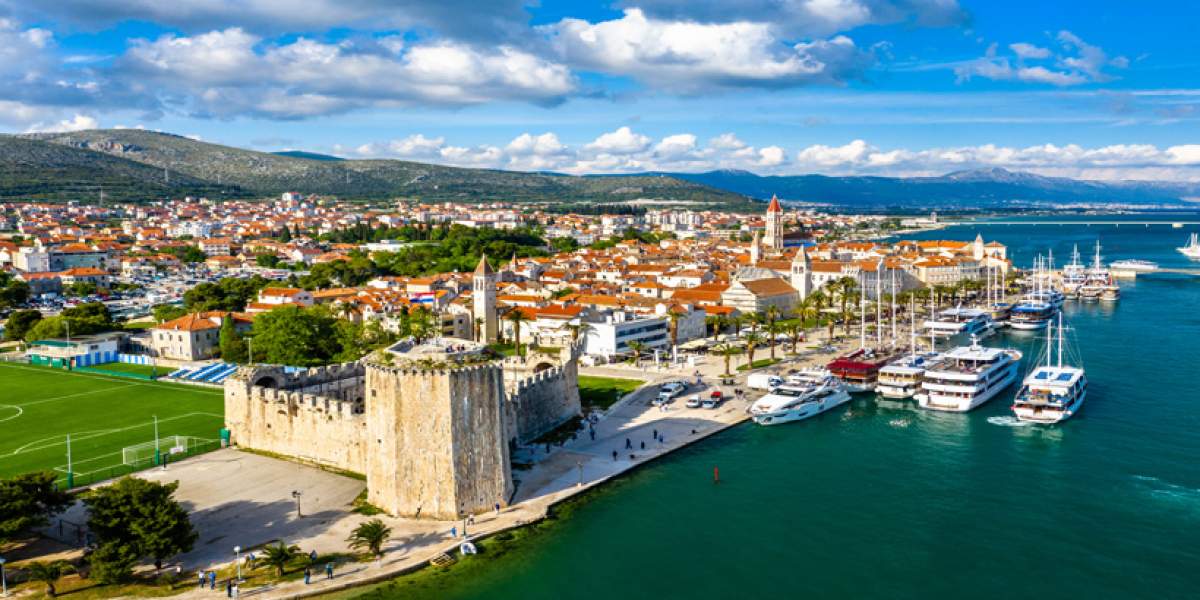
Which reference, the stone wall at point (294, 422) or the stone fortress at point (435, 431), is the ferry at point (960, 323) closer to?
the stone fortress at point (435, 431)

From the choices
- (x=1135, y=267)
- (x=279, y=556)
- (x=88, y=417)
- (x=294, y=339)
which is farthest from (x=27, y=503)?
(x=1135, y=267)

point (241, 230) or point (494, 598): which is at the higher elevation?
point (241, 230)

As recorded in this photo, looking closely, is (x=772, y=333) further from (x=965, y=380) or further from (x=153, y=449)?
(x=153, y=449)

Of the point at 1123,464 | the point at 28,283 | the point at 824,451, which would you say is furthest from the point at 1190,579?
the point at 28,283

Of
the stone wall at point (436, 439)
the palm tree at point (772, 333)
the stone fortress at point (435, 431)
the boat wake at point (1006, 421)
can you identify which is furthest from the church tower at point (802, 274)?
the stone wall at point (436, 439)

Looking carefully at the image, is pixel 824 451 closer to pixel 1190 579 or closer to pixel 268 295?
pixel 1190 579

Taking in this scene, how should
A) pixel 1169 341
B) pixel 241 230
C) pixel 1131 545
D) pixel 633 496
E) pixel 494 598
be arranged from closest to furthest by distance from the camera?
pixel 494 598 → pixel 1131 545 → pixel 633 496 → pixel 1169 341 → pixel 241 230

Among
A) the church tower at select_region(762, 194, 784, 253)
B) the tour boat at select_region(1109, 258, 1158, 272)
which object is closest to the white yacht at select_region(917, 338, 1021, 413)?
the tour boat at select_region(1109, 258, 1158, 272)
